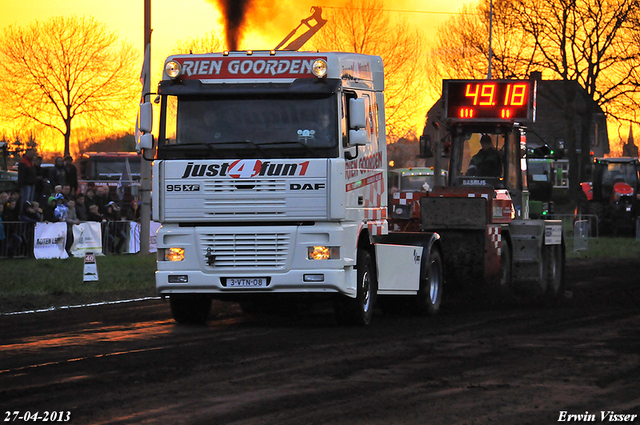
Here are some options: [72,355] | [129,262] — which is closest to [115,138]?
[129,262]

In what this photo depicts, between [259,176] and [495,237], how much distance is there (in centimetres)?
527

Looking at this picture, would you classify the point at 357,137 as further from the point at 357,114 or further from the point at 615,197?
the point at 615,197

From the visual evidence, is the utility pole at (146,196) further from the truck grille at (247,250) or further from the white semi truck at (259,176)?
the truck grille at (247,250)

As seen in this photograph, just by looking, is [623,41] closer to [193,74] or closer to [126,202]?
[126,202]

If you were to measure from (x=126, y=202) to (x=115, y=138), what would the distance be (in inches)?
2171

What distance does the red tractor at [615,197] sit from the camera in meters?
39.7

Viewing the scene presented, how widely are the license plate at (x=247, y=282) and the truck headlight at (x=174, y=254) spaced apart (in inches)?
25.4

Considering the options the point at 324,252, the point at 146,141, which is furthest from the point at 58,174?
the point at 324,252

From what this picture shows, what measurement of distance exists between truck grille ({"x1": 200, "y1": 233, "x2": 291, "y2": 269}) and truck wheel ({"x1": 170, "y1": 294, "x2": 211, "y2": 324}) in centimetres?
94

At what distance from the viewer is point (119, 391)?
25.6 feet

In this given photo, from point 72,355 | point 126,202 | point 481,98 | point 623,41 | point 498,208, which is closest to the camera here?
point 72,355

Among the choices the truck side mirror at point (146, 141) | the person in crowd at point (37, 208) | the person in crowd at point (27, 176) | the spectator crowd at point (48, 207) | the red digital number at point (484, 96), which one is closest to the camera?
the truck side mirror at point (146, 141)

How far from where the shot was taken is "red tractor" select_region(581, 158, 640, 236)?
39.7 m

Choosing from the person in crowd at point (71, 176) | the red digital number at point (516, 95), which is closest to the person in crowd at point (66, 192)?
the person in crowd at point (71, 176)
